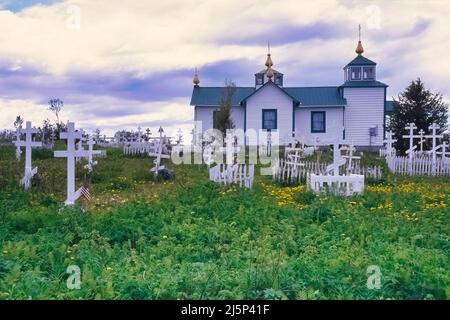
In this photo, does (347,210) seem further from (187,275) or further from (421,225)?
(187,275)

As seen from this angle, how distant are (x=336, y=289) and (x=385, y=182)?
9.79 m

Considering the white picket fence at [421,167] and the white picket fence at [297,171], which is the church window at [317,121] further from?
the white picket fence at [297,171]

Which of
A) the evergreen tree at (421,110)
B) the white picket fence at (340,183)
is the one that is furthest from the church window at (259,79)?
the white picket fence at (340,183)

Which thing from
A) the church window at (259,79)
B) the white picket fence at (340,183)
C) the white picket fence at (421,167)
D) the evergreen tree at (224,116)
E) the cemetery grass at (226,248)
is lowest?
the cemetery grass at (226,248)

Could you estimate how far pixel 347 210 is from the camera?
8.20 meters

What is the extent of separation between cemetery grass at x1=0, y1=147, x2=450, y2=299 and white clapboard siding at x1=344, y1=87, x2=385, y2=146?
71.2 feet

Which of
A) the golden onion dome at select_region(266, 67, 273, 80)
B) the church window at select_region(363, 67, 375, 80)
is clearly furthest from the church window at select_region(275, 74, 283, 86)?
the church window at select_region(363, 67, 375, 80)

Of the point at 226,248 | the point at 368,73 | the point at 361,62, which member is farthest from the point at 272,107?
the point at 226,248

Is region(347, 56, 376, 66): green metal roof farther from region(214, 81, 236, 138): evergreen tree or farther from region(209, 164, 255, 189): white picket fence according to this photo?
region(209, 164, 255, 189): white picket fence

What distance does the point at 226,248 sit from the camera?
5.88m

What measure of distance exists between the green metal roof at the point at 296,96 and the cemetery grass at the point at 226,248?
2202 centimetres

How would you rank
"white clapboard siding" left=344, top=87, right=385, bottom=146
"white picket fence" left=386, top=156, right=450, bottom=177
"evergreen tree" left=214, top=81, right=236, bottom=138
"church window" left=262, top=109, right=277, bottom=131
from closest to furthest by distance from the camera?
"white picket fence" left=386, top=156, right=450, bottom=177 < "evergreen tree" left=214, top=81, right=236, bottom=138 < "white clapboard siding" left=344, top=87, right=385, bottom=146 < "church window" left=262, top=109, right=277, bottom=131

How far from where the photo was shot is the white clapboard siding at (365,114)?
1228 inches

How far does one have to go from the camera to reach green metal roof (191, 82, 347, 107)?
31763 mm
